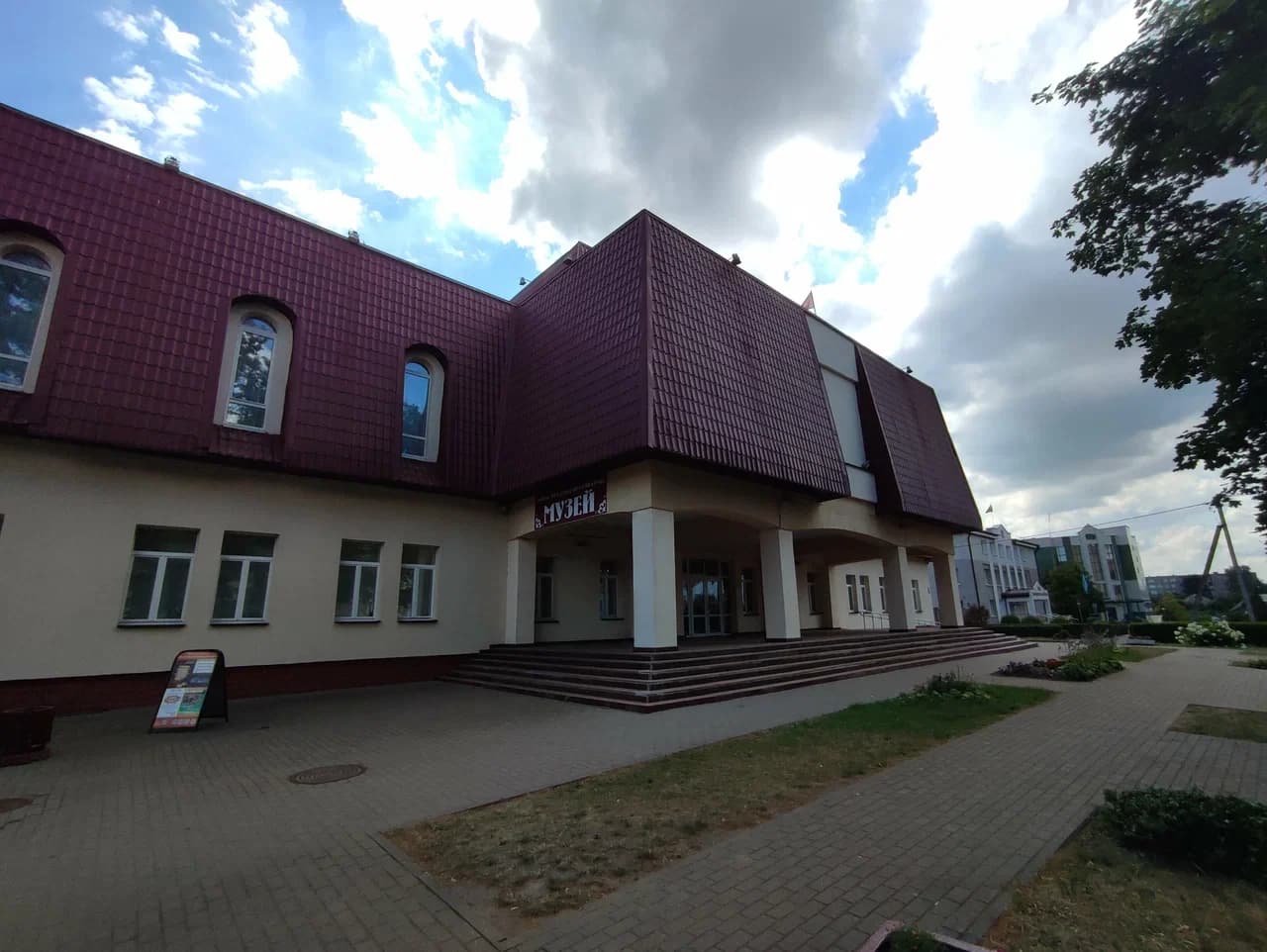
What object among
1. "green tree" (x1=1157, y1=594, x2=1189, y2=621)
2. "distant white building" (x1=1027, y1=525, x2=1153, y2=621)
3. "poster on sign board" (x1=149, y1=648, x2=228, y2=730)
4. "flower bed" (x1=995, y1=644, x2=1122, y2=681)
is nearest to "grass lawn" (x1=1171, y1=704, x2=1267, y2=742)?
"flower bed" (x1=995, y1=644, x2=1122, y2=681)

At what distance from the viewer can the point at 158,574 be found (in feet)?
38.2

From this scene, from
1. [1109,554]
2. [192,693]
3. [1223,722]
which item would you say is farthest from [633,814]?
[1109,554]

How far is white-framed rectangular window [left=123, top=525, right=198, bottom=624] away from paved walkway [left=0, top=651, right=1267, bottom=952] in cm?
265

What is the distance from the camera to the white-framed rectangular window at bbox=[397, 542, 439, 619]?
15023mm

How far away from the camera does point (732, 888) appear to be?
3623 mm

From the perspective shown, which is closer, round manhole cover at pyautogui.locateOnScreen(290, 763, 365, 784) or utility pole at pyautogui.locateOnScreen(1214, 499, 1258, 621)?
round manhole cover at pyautogui.locateOnScreen(290, 763, 365, 784)

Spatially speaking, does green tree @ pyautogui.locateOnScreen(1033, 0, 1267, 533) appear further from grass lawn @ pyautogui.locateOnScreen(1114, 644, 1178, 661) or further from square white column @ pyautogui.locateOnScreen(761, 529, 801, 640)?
grass lawn @ pyautogui.locateOnScreen(1114, 644, 1178, 661)

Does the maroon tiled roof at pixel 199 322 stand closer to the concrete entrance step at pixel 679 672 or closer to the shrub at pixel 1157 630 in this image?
the concrete entrance step at pixel 679 672

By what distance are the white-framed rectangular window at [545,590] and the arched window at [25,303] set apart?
38.9 feet

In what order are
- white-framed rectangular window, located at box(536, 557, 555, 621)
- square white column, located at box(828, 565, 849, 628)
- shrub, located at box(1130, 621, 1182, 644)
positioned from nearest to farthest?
white-framed rectangular window, located at box(536, 557, 555, 621) → shrub, located at box(1130, 621, 1182, 644) → square white column, located at box(828, 565, 849, 628)

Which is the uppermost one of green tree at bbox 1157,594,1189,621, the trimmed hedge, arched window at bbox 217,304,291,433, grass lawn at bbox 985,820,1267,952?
arched window at bbox 217,304,291,433

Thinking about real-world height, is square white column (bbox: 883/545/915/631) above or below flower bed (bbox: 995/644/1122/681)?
above

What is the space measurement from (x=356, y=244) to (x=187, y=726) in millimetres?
12082

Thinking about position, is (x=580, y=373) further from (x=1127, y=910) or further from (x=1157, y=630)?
(x=1157, y=630)
